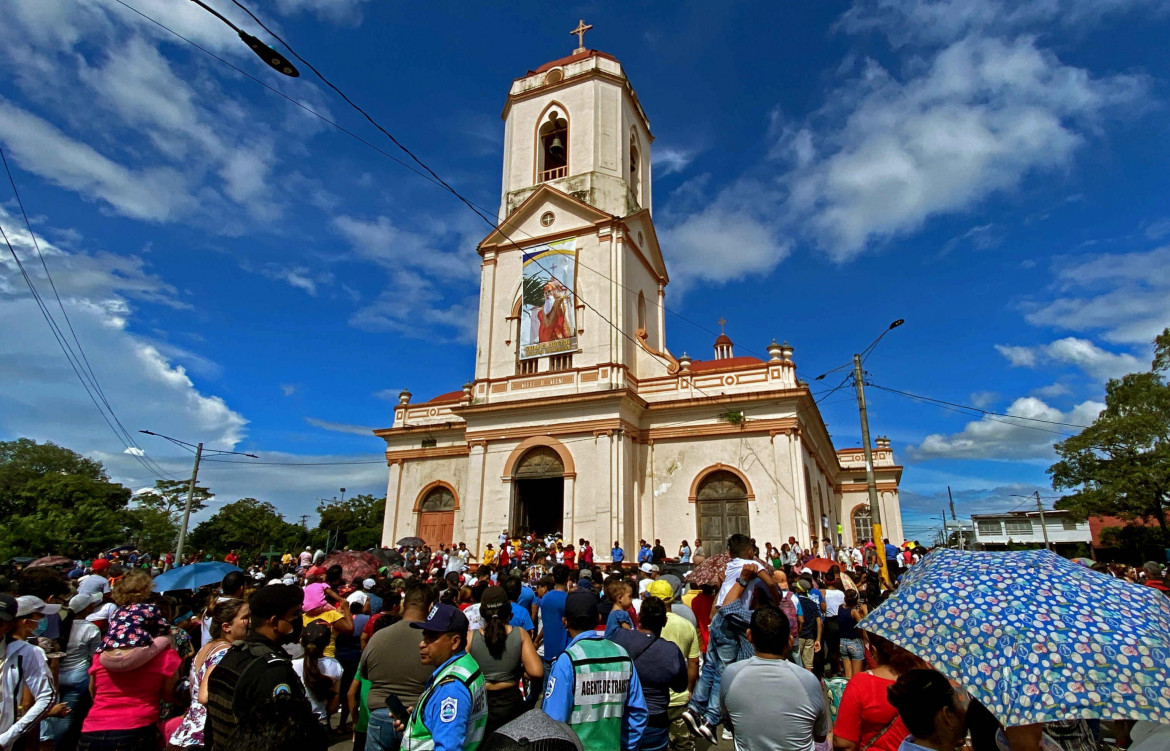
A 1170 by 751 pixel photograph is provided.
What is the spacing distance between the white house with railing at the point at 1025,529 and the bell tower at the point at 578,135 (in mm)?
53392

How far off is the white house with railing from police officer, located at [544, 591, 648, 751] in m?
66.5

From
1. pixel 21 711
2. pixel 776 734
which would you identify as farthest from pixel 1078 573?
pixel 21 711

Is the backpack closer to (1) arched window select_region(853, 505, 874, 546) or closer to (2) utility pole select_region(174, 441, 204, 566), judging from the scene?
(2) utility pole select_region(174, 441, 204, 566)

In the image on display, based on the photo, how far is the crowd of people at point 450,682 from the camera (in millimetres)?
2754

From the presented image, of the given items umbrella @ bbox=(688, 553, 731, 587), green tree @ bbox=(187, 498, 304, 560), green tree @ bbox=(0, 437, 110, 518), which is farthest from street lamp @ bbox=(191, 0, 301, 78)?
green tree @ bbox=(0, 437, 110, 518)

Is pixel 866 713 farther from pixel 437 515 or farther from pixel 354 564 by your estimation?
pixel 437 515

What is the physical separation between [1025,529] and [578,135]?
62413mm

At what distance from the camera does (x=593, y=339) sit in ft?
77.7

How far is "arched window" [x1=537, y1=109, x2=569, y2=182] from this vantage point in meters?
27.5

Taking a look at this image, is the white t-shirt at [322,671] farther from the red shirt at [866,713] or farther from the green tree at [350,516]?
the green tree at [350,516]

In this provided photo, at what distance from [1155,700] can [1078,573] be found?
70 centimetres

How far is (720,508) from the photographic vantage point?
22.3 m

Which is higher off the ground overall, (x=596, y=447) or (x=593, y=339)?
(x=593, y=339)

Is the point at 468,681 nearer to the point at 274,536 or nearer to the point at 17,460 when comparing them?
the point at 274,536
